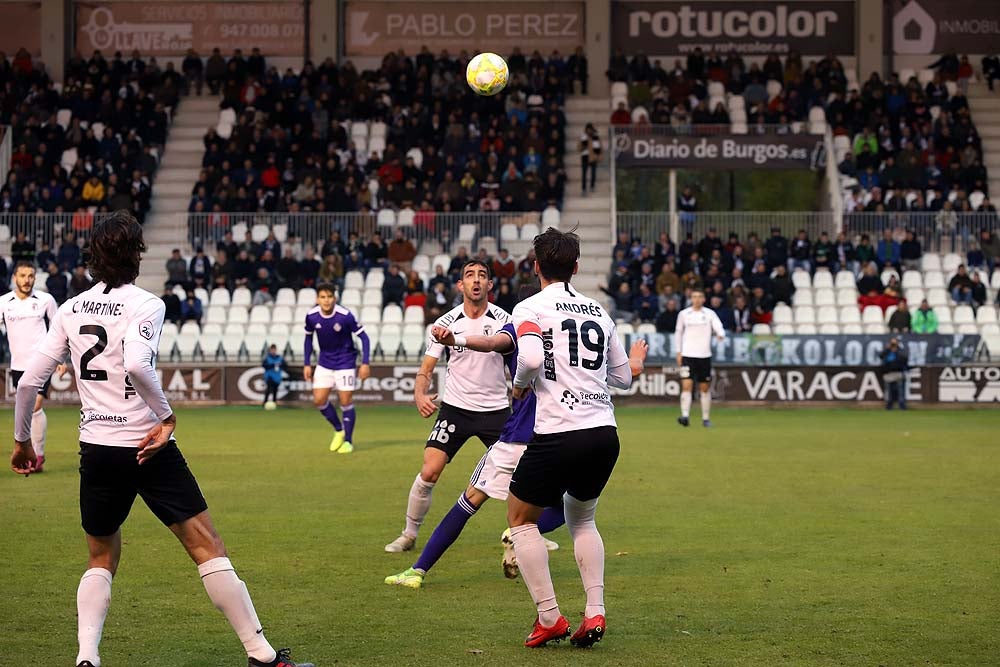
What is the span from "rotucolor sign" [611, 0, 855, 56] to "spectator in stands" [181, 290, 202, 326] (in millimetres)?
17515

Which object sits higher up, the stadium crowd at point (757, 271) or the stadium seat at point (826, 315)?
the stadium crowd at point (757, 271)

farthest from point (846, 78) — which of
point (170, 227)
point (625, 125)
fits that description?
point (170, 227)

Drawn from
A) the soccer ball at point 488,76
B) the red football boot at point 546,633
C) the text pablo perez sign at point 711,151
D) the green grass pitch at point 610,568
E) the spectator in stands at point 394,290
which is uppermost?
the text pablo perez sign at point 711,151

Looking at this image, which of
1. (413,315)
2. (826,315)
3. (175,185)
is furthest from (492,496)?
(175,185)

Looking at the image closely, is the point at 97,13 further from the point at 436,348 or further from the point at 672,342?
the point at 436,348

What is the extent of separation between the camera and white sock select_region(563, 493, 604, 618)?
277 inches

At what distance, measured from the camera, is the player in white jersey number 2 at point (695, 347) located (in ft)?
72.4

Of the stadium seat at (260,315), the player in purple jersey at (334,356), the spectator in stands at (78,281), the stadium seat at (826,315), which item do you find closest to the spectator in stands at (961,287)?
the stadium seat at (826,315)

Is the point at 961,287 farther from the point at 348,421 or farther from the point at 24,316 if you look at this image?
the point at 24,316

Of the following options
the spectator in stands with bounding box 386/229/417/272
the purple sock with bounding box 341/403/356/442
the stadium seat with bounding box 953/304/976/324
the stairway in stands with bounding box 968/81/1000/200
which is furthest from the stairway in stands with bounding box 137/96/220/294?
the stairway in stands with bounding box 968/81/1000/200

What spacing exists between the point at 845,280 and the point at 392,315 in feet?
35.0

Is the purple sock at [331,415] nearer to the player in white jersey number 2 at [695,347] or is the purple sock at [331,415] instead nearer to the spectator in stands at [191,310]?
the player in white jersey number 2 at [695,347]

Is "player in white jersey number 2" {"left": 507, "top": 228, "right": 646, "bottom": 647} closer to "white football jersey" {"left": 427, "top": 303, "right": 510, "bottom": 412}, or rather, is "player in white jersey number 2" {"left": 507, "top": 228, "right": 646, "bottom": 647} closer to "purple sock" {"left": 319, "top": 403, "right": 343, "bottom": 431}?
"white football jersey" {"left": 427, "top": 303, "right": 510, "bottom": 412}

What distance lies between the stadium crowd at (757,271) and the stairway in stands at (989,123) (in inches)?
219
